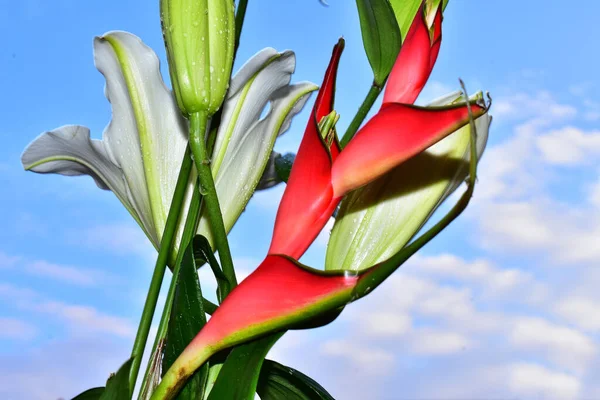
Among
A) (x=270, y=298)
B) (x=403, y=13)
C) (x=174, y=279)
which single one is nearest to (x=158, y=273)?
(x=174, y=279)

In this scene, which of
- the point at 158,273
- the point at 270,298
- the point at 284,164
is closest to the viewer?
the point at 270,298

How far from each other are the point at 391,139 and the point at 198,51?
0.41 ft

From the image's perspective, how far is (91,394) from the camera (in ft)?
1.32

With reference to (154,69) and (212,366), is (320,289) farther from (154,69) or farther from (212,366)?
(154,69)

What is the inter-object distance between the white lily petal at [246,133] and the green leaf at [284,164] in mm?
29

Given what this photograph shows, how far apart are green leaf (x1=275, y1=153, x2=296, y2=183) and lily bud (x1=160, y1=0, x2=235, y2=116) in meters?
0.15

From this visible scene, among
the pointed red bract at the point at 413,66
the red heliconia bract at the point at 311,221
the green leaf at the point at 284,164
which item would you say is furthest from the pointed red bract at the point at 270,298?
the green leaf at the point at 284,164

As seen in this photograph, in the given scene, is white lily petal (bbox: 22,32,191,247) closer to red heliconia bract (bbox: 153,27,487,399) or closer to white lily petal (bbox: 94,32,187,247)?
white lily petal (bbox: 94,32,187,247)

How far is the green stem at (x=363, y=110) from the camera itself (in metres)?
0.44

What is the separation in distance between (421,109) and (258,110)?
20 cm

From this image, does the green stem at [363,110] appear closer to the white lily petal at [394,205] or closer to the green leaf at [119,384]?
the white lily petal at [394,205]

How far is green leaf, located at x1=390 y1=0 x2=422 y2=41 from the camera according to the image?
46 cm

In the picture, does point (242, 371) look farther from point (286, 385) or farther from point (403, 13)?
point (403, 13)

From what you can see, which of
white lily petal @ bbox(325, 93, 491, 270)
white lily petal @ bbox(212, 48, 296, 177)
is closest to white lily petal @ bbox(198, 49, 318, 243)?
white lily petal @ bbox(212, 48, 296, 177)
